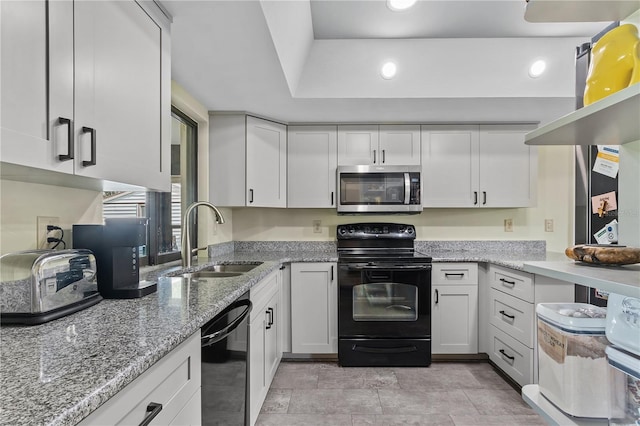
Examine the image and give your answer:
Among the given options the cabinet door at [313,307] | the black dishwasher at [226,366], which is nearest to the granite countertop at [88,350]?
the black dishwasher at [226,366]

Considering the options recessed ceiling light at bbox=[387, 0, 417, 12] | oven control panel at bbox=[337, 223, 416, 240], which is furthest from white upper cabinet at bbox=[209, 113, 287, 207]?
recessed ceiling light at bbox=[387, 0, 417, 12]

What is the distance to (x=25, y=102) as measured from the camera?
846 millimetres

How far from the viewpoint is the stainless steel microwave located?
3.10 m

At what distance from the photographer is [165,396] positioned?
927 mm

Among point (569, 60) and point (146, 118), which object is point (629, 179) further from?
point (569, 60)

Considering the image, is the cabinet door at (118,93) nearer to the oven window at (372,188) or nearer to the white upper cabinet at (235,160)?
the white upper cabinet at (235,160)

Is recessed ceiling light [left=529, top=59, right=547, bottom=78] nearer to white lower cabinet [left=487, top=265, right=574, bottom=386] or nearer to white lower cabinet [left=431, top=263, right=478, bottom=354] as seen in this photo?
white lower cabinet [left=487, top=265, right=574, bottom=386]

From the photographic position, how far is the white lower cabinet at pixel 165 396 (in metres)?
0.72

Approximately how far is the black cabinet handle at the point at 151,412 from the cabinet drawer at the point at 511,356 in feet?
7.67

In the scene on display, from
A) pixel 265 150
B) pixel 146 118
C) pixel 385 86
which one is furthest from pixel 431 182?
pixel 146 118

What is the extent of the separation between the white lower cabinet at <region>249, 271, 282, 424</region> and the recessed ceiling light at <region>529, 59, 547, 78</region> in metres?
2.38

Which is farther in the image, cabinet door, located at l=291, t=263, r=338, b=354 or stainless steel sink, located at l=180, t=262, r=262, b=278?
cabinet door, located at l=291, t=263, r=338, b=354

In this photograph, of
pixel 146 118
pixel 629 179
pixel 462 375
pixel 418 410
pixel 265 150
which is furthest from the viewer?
pixel 265 150

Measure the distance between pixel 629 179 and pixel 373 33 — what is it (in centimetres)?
197
